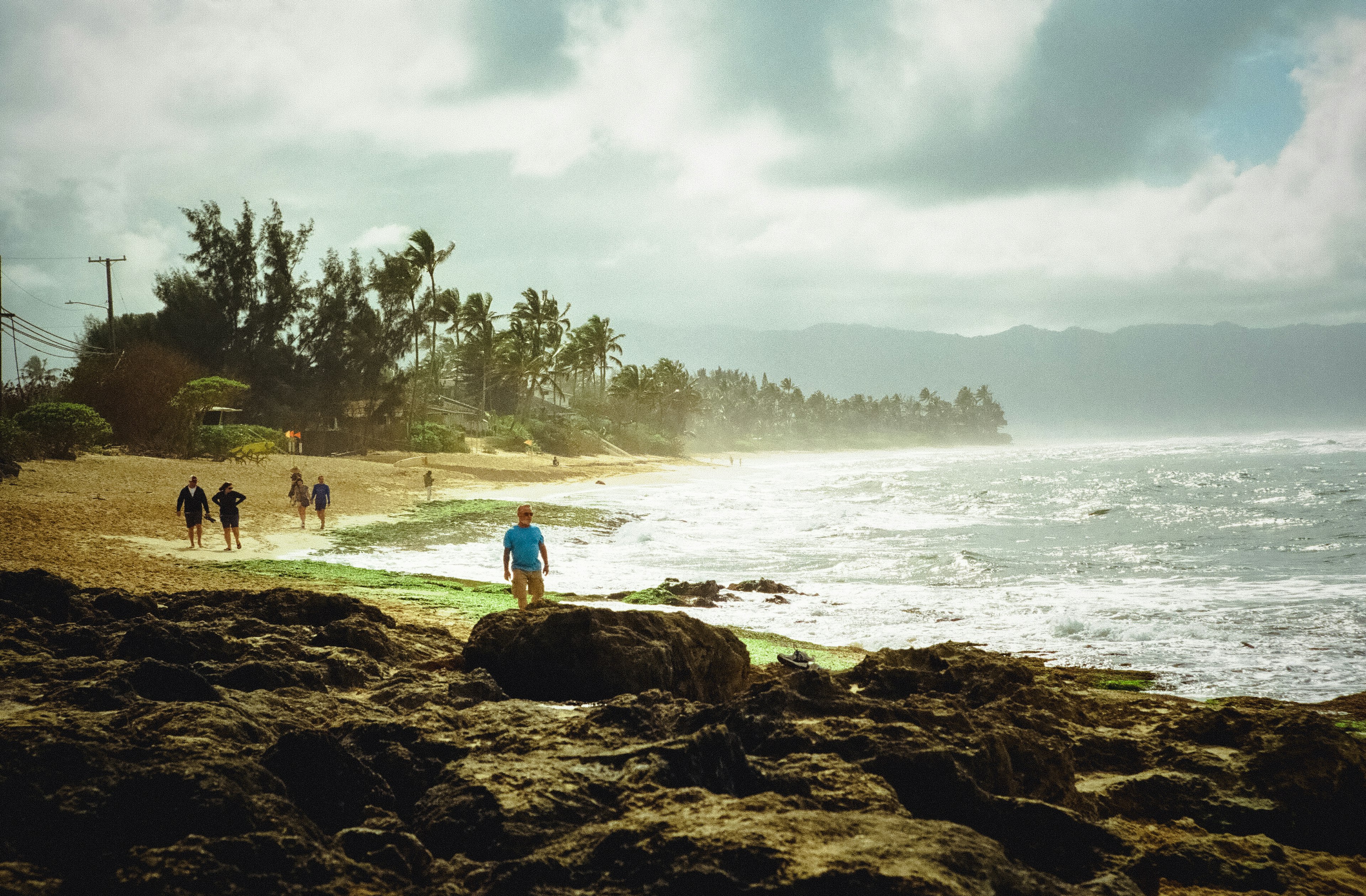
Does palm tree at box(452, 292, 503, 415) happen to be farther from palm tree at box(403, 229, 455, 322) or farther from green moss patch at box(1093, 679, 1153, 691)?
green moss patch at box(1093, 679, 1153, 691)

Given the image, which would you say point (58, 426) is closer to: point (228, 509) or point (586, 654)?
point (228, 509)

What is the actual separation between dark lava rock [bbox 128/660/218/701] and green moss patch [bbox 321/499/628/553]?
13879 mm

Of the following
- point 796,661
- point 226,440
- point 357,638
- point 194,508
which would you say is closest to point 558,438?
point 226,440

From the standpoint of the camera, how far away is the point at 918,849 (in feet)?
8.63

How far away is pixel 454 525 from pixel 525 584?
1280 centimetres

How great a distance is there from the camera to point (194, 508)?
1589 centimetres

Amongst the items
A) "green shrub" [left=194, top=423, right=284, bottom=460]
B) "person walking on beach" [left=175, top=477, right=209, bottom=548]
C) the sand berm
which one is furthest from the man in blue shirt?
"green shrub" [left=194, top=423, right=284, bottom=460]

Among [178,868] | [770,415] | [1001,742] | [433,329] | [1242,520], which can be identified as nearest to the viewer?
[178,868]

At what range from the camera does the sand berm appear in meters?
2.57

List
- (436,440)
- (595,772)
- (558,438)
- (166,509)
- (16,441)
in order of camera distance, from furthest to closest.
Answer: (558,438) < (436,440) < (16,441) < (166,509) < (595,772)

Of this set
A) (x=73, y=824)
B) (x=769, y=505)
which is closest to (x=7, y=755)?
(x=73, y=824)

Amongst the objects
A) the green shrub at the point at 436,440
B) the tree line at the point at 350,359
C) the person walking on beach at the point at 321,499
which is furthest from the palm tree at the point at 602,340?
the person walking on beach at the point at 321,499

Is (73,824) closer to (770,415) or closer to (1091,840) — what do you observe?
(1091,840)

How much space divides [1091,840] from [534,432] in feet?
184
